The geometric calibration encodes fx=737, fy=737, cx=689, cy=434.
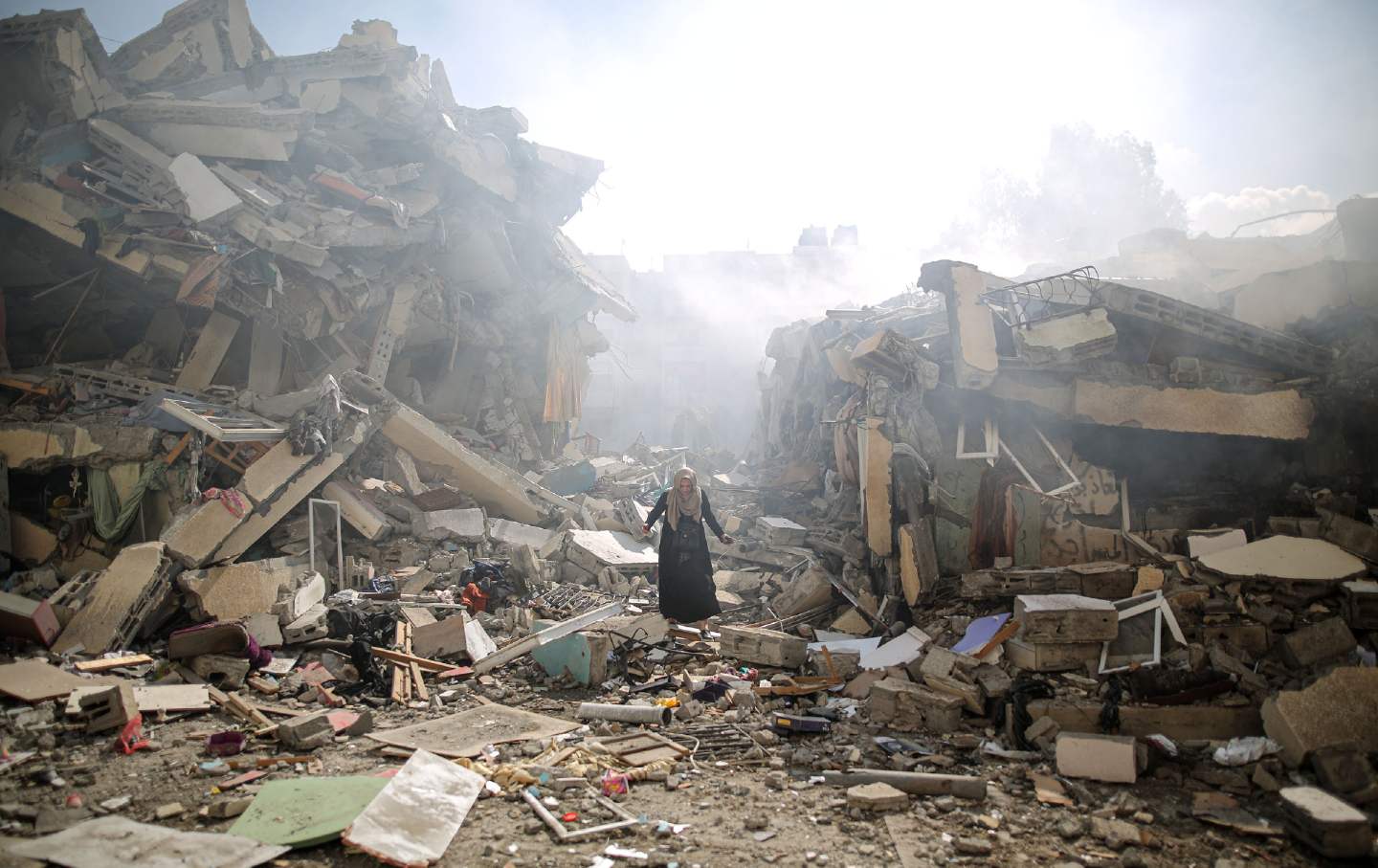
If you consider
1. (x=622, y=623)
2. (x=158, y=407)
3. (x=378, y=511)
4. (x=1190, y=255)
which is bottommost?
(x=622, y=623)

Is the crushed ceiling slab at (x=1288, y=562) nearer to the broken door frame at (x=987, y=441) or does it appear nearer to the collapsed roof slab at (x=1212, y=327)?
the broken door frame at (x=987, y=441)

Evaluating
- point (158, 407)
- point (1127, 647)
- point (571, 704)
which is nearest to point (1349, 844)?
point (1127, 647)

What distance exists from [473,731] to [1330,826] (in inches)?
179

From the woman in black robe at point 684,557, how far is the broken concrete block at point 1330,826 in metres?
4.31

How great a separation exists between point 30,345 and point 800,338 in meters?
13.8

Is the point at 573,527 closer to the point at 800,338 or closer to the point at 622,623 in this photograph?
the point at 622,623

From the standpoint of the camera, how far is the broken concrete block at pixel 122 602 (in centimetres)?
590

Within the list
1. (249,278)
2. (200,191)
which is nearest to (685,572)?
(249,278)

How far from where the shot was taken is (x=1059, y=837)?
352 centimetres

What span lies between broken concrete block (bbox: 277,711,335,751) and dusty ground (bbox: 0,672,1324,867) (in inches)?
3.2

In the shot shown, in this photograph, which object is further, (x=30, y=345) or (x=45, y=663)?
(x=30, y=345)

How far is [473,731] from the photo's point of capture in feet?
15.9

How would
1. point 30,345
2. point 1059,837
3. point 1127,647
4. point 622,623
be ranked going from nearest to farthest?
point 1059,837, point 1127,647, point 622,623, point 30,345

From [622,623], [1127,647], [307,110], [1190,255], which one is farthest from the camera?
[1190,255]
